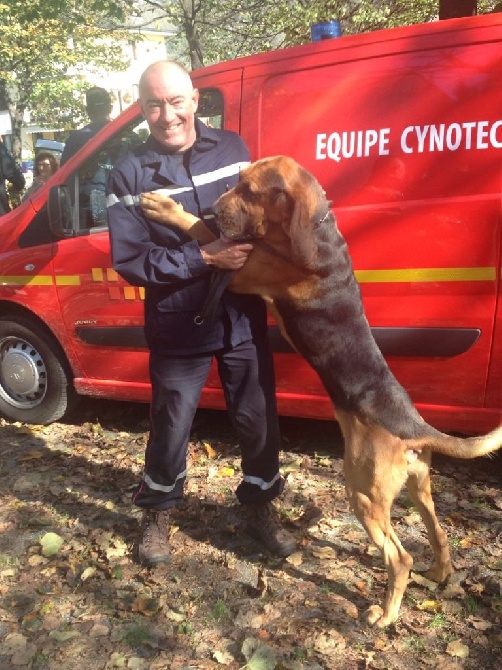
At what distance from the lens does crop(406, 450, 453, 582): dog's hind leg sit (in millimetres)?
2285

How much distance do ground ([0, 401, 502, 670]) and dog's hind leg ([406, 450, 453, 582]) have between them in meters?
0.08

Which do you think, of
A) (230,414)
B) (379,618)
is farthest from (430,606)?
(230,414)

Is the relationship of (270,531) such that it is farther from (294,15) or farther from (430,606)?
(294,15)

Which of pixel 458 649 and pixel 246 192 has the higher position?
pixel 246 192

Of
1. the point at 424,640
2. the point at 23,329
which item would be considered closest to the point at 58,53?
the point at 23,329

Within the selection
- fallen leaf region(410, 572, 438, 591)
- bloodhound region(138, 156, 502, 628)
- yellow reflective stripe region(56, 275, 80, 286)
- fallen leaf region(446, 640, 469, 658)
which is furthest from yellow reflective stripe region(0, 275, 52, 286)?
fallen leaf region(446, 640, 469, 658)

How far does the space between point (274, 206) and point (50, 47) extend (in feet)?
62.3

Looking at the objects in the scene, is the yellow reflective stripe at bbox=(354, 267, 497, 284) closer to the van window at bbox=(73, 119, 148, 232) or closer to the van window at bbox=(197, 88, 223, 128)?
the van window at bbox=(197, 88, 223, 128)

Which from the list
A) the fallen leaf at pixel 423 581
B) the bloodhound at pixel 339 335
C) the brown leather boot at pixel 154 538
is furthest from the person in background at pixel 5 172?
the fallen leaf at pixel 423 581

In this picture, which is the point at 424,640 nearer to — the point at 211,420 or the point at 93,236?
the point at 211,420

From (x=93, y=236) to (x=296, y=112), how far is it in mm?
1426

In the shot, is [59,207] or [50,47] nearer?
[59,207]

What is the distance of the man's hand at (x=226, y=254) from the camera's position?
2.28 metres

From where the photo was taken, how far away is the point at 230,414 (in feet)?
8.90
